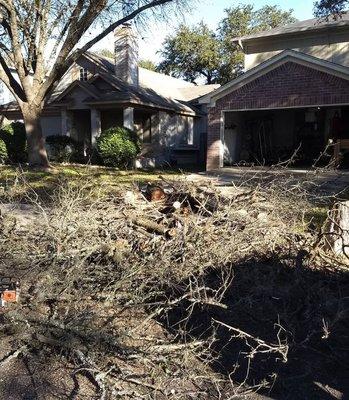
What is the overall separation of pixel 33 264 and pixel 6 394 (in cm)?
186

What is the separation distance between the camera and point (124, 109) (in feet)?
68.1

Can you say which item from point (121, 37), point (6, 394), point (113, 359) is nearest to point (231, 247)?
point (113, 359)

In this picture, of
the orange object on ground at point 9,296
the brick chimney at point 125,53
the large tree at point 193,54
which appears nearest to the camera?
the orange object on ground at point 9,296

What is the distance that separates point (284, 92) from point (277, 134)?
17.3ft

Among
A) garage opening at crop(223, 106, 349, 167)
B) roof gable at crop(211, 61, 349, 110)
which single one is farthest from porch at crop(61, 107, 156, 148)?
roof gable at crop(211, 61, 349, 110)

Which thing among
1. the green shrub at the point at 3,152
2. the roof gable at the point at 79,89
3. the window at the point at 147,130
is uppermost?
the roof gable at the point at 79,89

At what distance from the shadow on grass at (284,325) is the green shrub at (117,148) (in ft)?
44.3

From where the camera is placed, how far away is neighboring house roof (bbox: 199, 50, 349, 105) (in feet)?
48.6

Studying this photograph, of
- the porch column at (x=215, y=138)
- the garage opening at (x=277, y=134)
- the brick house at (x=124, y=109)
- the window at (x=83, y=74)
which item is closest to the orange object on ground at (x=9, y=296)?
the porch column at (x=215, y=138)

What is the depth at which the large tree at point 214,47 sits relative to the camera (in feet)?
125

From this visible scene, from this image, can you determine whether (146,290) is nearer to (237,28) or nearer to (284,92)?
(284,92)

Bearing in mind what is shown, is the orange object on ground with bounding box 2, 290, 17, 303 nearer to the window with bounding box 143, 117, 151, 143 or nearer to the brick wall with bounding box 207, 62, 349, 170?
the brick wall with bounding box 207, 62, 349, 170

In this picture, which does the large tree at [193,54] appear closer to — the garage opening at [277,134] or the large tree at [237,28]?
the large tree at [237,28]

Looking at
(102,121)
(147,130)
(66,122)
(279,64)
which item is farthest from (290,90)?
(66,122)
